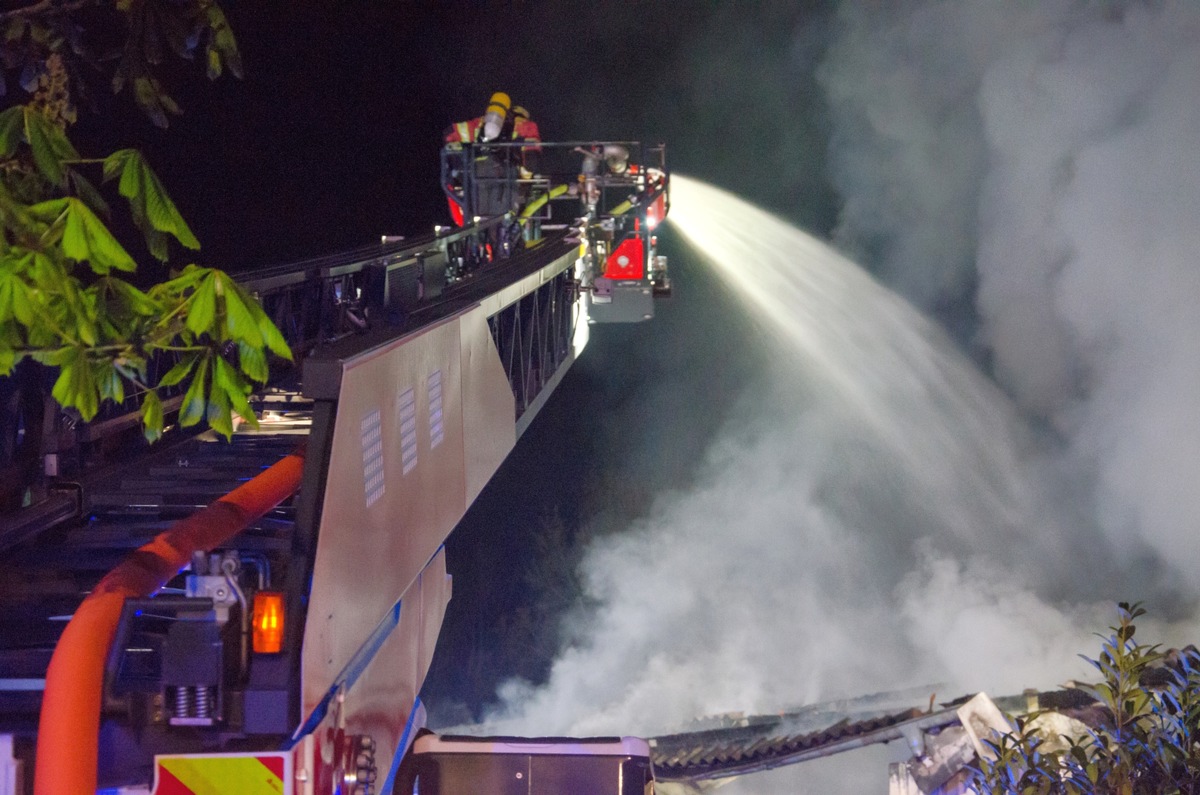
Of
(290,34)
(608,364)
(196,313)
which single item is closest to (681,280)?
(608,364)

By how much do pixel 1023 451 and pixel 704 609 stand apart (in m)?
7.12

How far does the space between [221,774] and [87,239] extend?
1.22 meters

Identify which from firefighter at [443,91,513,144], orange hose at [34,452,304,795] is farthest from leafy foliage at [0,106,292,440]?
firefighter at [443,91,513,144]

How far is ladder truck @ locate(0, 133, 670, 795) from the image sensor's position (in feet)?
7.24

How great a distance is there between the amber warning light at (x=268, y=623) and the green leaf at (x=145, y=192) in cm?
89

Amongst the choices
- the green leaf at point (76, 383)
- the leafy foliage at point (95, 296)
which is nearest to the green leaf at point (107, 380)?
the leafy foliage at point (95, 296)

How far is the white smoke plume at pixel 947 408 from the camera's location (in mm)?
14930

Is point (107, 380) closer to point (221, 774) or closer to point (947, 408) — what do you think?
point (221, 774)

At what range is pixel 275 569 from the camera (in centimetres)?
324

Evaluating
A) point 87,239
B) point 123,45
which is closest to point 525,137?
point 123,45

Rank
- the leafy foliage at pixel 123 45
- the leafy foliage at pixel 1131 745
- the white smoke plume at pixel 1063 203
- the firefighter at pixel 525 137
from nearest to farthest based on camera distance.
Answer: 1. the leafy foliage at pixel 123 45
2. the leafy foliage at pixel 1131 745
3. the firefighter at pixel 525 137
4. the white smoke plume at pixel 1063 203

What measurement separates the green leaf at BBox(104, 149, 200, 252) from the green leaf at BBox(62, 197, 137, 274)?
69 millimetres

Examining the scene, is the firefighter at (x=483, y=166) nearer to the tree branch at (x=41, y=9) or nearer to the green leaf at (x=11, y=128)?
the tree branch at (x=41, y=9)

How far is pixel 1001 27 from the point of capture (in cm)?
1666
